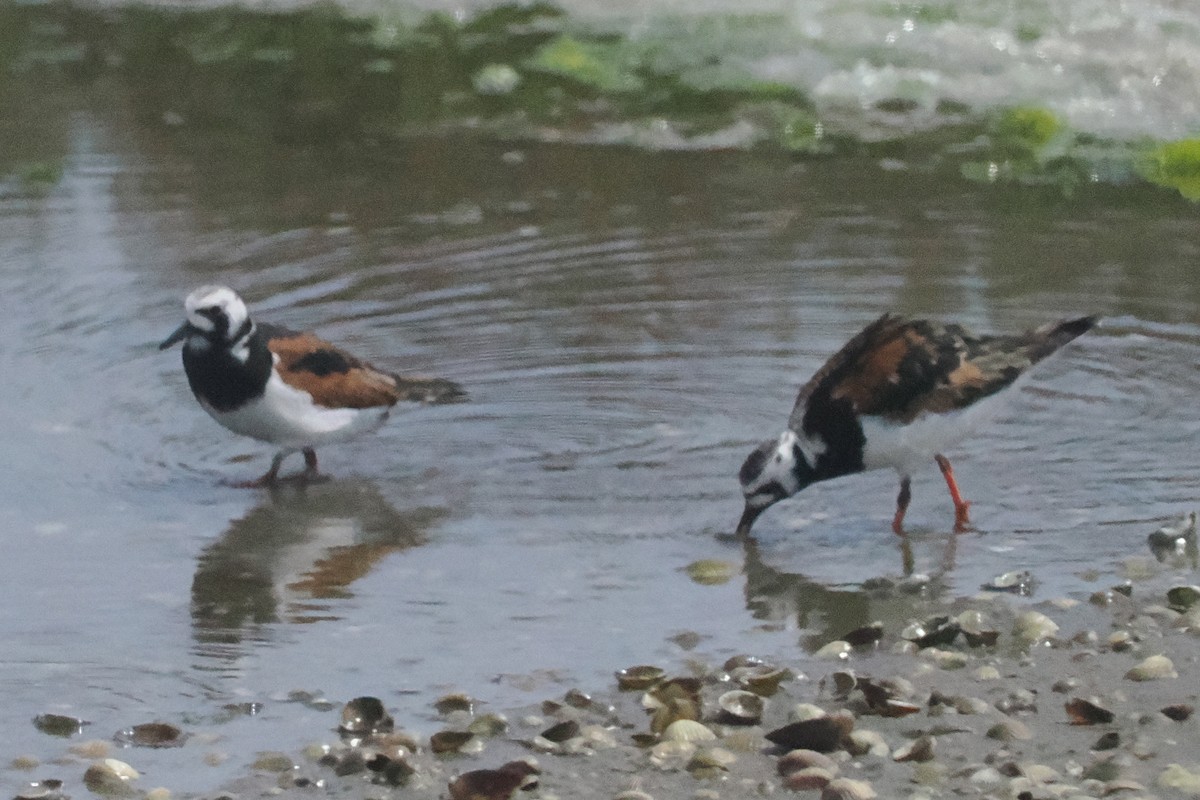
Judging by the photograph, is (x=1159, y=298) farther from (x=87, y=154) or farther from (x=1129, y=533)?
(x=87, y=154)

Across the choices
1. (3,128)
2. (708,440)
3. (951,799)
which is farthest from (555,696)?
(3,128)

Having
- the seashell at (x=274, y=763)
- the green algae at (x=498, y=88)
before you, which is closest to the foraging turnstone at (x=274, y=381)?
the seashell at (x=274, y=763)

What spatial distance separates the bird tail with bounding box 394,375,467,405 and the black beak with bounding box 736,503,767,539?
1.46 m

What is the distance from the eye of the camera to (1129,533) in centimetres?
580

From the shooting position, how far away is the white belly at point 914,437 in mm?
6148

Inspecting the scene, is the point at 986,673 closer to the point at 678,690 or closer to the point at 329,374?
the point at 678,690

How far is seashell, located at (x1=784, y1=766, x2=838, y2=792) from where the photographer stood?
425cm

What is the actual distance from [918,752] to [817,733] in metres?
0.23

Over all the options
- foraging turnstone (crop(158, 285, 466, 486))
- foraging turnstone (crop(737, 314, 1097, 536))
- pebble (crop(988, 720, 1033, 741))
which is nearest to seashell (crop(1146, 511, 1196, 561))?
foraging turnstone (crop(737, 314, 1097, 536))

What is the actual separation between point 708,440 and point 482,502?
0.89 m

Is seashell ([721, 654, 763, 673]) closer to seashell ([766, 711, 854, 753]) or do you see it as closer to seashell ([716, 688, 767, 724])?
seashell ([716, 688, 767, 724])

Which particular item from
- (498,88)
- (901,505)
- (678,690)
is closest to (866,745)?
(678,690)

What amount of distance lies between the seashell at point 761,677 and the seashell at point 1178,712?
90 cm

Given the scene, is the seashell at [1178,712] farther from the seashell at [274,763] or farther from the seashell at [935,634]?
the seashell at [274,763]
